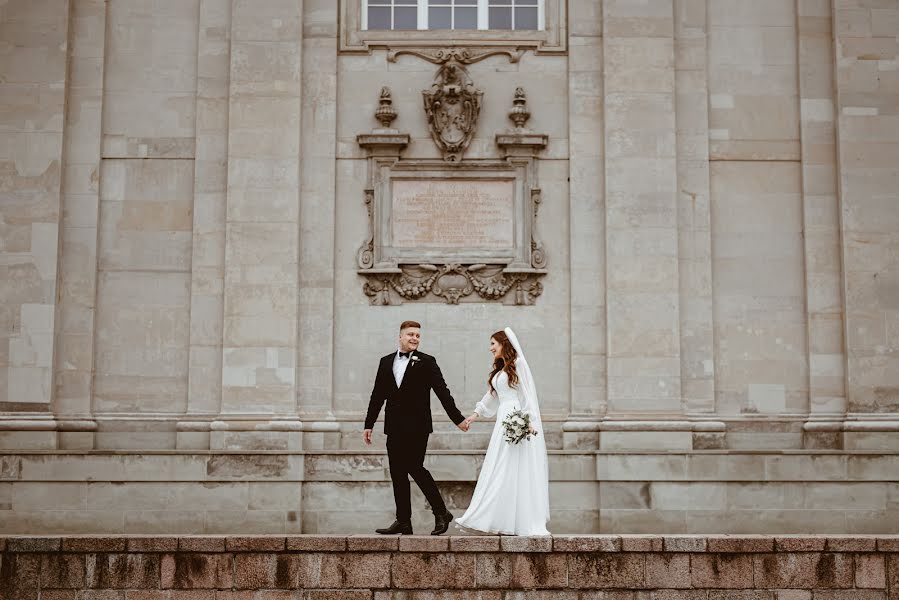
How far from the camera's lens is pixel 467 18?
20141 mm

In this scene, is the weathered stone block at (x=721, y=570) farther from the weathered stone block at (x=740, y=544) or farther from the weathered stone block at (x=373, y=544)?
the weathered stone block at (x=373, y=544)

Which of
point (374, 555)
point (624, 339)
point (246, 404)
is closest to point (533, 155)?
point (624, 339)

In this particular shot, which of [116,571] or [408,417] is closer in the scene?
[116,571]

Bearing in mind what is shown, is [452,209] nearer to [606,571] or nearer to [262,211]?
[262,211]

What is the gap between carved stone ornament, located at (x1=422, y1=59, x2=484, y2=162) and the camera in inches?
768

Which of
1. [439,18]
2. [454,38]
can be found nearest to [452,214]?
[454,38]

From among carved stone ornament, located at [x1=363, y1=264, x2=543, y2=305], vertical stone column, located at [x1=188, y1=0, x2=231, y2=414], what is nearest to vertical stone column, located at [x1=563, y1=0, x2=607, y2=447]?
carved stone ornament, located at [x1=363, y1=264, x2=543, y2=305]

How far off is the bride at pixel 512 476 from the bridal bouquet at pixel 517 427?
0.07m

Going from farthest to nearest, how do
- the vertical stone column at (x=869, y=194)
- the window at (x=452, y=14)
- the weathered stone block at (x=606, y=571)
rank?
1. the window at (x=452, y=14)
2. the vertical stone column at (x=869, y=194)
3. the weathered stone block at (x=606, y=571)

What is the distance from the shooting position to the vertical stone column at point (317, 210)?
63.0 feet

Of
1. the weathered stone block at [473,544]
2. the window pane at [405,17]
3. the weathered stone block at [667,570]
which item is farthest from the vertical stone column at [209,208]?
the weathered stone block at [667,570]

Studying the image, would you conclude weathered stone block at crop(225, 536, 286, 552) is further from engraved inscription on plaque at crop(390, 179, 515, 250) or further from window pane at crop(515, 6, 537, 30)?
window pane at crop(515, 6, 537, 30)

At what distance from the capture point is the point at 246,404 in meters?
18.9

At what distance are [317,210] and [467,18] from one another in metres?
4.15
